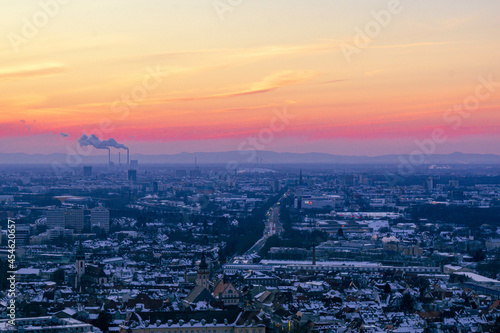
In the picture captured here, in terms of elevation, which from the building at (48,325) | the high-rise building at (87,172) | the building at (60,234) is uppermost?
the high-rise building at (87,172)

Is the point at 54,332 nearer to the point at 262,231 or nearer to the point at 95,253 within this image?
the point at 95,253

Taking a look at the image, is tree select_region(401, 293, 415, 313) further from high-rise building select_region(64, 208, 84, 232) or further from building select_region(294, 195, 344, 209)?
building select_region(294, 195, 344, 209)

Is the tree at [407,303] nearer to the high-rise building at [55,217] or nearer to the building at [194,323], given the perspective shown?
the building at [194,323]

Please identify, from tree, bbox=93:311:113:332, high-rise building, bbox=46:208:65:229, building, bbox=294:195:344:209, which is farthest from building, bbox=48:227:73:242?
tree, bbox=93:311:113:332

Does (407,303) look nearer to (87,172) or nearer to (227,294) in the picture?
(227,294)

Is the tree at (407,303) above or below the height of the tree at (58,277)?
above

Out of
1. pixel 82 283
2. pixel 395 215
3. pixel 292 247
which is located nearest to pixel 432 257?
pixel 292 247

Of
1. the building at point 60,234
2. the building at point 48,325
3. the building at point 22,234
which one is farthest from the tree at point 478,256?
the building at point 48,325

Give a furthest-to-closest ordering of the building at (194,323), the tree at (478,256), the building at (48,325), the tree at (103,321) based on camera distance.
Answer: the tree at (478,256), the tree at (103,321), the building at (194,323), the building at (48,325)
